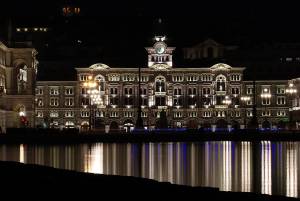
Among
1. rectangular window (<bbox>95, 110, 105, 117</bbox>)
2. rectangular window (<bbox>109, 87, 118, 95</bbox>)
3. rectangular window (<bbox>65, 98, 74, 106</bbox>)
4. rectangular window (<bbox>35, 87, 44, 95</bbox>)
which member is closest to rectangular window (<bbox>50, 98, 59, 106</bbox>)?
rectangular window (<bbox>65, 98, 74, 106</bbox>)

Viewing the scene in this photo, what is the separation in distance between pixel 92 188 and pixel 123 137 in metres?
62.3

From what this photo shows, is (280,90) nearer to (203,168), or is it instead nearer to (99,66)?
(99,66)

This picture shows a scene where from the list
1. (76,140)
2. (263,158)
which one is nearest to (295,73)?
(76,140)

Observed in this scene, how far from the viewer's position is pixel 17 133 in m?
82.8

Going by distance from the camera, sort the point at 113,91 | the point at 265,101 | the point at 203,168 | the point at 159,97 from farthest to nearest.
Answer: the point at 265,101 < the point at 159,97 < the point at 113,91 < the point at 203,168

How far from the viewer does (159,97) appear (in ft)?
476

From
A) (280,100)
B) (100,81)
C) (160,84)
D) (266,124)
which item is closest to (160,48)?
(160,84)

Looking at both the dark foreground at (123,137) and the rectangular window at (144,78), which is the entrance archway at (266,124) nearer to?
the rectangular window at (144,78)

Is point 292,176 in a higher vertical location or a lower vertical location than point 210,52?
lower

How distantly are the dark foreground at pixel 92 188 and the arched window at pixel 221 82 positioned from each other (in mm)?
115909

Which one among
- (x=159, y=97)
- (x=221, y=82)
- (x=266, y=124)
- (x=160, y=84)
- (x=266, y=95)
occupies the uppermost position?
(x=221, y=82)

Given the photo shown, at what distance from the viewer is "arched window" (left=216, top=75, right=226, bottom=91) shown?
144 meters

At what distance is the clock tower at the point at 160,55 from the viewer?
144 meters

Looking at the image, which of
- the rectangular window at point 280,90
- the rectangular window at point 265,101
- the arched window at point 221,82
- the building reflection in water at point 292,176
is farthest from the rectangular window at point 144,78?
the building reflection in water at point 292,176
